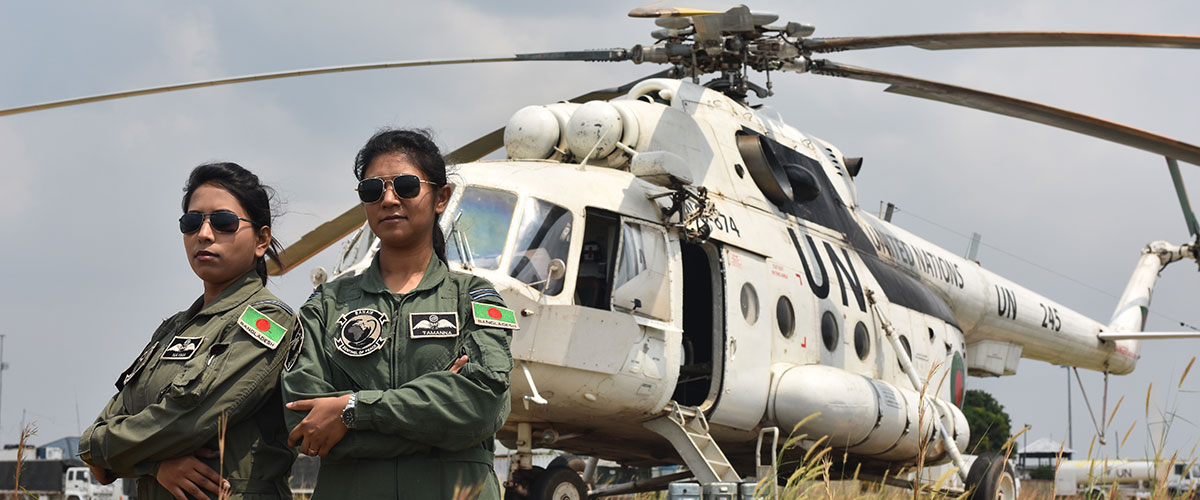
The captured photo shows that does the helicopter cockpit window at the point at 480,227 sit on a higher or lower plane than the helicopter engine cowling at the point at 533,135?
lower

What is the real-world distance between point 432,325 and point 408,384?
20cm

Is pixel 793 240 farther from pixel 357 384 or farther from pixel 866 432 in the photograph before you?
pixel 357 384

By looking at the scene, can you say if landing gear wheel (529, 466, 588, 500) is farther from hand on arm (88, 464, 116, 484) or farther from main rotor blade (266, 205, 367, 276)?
hand on arm (88, 464, 116, 484)

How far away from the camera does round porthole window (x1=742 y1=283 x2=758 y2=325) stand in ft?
27.2

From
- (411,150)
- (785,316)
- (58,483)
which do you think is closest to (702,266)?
(785,316)

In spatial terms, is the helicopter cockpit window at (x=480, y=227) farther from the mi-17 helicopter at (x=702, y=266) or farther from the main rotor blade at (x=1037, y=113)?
the main rotor blade at (x=1037, y=113)

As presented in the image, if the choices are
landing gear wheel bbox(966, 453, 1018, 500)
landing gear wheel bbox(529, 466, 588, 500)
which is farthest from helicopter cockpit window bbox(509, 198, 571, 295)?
landing gear wheel bbox(966, 453, 1018, 500)

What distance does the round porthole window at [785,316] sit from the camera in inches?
344

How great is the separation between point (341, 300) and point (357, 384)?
0.90ft

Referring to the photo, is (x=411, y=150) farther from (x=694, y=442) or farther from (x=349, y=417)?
(x=694, y=442)

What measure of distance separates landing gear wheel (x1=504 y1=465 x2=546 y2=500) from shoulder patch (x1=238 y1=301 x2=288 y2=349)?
182 inches

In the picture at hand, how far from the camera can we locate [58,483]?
18.3m

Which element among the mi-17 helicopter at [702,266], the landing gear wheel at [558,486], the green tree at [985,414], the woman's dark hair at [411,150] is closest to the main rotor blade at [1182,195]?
the mi-17 helicopter at [702,266]

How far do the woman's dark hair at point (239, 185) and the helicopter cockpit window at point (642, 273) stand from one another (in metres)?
4.29
